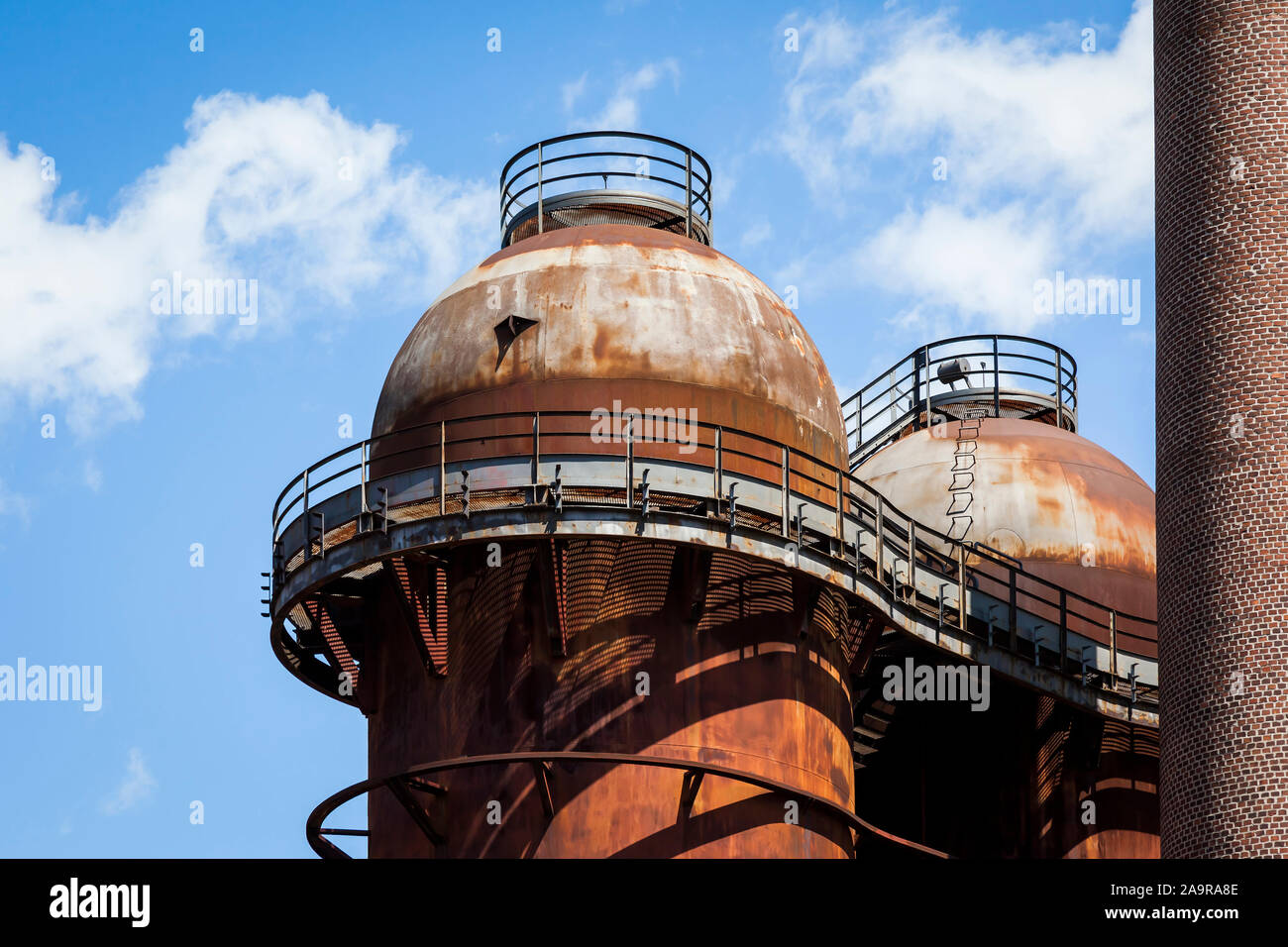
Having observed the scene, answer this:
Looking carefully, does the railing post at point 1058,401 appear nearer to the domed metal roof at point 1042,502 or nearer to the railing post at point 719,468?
the domed metal roof at point 1042,502

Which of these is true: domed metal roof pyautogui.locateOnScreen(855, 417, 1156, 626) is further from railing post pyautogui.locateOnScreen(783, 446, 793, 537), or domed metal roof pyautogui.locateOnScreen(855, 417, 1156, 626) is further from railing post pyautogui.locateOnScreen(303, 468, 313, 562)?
railing post pyautogui.locateOnScreen(303, 468, 313, 562)

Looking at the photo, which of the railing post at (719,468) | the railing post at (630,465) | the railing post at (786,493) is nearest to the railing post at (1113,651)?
the railing post at (786,493)

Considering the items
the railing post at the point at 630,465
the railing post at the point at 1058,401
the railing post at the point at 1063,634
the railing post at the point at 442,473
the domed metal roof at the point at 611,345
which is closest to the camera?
the railing post at the point at 630,465

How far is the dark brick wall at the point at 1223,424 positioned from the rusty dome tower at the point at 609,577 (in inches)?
154

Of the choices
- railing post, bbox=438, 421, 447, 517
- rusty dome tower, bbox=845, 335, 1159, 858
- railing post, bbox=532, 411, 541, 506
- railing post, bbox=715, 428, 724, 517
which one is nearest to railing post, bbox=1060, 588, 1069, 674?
rusty dome tower, bbox=845, 335, 1159, 858

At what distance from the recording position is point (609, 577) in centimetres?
2992

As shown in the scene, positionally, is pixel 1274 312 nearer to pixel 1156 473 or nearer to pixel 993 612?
pixel 1156 473

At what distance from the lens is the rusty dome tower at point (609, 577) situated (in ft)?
96.7

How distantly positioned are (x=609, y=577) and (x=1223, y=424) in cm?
836

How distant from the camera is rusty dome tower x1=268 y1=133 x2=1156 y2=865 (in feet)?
96.7

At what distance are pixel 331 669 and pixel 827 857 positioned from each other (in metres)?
8.13

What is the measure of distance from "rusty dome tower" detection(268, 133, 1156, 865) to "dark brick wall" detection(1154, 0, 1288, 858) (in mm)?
3903

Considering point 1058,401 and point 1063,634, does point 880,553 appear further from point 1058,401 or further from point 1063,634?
point 1058,401
